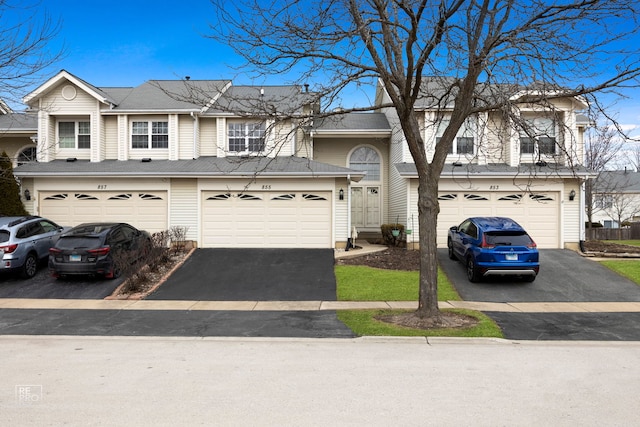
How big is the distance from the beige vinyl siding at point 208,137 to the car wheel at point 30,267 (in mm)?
7982

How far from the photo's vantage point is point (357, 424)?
4551 millimetres

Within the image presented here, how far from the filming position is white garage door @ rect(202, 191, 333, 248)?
18.0 m

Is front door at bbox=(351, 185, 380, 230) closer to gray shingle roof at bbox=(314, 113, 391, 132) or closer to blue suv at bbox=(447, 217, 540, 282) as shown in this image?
gray shingle roof at bbox=(314, 113, 391, 132)

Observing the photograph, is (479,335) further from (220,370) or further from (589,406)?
(220,370)

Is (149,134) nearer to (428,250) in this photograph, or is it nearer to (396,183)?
(396,183)

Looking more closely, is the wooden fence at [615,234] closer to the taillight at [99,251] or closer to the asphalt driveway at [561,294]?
the asphalt driveway at [561,294]

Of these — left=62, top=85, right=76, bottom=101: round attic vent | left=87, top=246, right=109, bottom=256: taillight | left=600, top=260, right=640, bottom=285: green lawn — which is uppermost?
left=62, top=85, right=76, bottom=101: round attic vent

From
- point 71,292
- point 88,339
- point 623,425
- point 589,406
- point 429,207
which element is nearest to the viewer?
point 623,425

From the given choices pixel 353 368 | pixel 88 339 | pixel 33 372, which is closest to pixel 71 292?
pixel 88 339

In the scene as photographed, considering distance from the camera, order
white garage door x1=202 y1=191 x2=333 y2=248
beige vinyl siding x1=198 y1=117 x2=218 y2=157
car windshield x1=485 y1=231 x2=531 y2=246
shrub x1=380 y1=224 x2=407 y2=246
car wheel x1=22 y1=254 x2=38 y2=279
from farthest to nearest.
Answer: beige vinyl siding x1=198 y1=117 x2=218 y2=157 → shrub x1=380 y1=224 x2=407 y2=246 → white garage door x1=202 y1=191 x2=333 y2=248 → car wheel x1=22 y1=254 x2=38 y2=279 → car windshield x1=485 y1=231 x2=531 y2=246

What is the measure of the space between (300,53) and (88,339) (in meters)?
6.96

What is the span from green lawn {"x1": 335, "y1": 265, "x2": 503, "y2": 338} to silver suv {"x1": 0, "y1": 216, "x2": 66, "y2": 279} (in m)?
9.46

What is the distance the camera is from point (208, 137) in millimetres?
20344

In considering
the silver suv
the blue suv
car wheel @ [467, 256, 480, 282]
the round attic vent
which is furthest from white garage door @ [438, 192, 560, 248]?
the round attic vent
